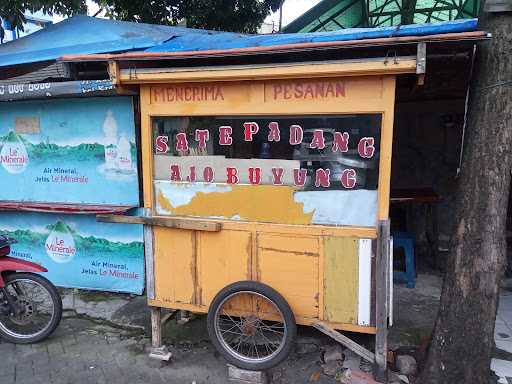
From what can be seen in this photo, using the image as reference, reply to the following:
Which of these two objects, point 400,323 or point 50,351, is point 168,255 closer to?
point 50,351

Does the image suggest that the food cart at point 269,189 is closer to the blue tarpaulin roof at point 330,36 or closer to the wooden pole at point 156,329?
the wooden pole at point 156,329

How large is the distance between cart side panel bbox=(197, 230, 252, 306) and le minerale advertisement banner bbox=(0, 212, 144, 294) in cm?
154

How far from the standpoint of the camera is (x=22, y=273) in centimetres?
382

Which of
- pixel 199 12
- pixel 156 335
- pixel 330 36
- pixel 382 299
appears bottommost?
pixel 156 335

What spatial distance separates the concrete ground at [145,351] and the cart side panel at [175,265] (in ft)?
1.76

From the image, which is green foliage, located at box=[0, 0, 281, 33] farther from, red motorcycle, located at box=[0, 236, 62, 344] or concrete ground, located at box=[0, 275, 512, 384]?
concrete ground, located at box=[0, 275, 512, 384]

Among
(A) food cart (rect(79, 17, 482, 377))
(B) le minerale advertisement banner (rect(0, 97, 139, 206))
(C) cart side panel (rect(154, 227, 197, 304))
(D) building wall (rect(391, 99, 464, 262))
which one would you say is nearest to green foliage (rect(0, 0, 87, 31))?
(B) le minerale advertisement banner (rect(0, 97, 139, 206))

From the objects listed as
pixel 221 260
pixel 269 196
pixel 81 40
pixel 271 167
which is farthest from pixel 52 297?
pixel 81 40

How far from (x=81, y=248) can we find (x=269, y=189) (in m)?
2.73

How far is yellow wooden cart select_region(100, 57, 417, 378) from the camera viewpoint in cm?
298

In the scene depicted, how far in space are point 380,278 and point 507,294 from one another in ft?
9.00

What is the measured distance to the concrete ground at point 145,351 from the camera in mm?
3381

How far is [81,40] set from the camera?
480 cm

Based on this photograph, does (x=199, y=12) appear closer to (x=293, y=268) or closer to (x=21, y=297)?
(x=21, y=297)
